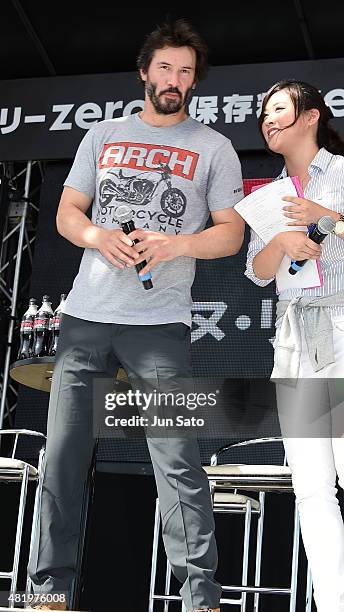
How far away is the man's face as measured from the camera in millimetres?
2727

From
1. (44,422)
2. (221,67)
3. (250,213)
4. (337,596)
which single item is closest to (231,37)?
(221,67)

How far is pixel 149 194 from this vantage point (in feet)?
8.64

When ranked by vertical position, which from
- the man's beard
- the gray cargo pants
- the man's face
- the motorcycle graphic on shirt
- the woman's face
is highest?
the man's face

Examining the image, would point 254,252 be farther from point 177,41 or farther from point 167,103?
point 177,41

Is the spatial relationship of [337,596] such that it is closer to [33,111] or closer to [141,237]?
[141,237]

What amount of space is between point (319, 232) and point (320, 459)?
581 mm

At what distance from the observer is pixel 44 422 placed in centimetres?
541

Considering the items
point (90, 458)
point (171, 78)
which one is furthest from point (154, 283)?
point (171, 78)

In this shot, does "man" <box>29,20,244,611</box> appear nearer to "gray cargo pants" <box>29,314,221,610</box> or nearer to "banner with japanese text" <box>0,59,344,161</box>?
"gray cargo pants" <box>29,314,221,610</box>

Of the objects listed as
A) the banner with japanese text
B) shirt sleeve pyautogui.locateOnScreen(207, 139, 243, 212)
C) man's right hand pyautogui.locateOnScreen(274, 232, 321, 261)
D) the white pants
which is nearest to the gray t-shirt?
shirt sleeve pyautogui.locateOnScreen(207, 139, 243, 212)

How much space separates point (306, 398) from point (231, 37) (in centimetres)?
377

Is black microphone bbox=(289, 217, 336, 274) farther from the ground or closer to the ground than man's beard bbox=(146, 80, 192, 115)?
closer to the ground

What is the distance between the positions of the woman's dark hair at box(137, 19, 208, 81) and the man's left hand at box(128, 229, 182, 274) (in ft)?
1.93

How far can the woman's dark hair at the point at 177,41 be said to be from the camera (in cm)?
278
